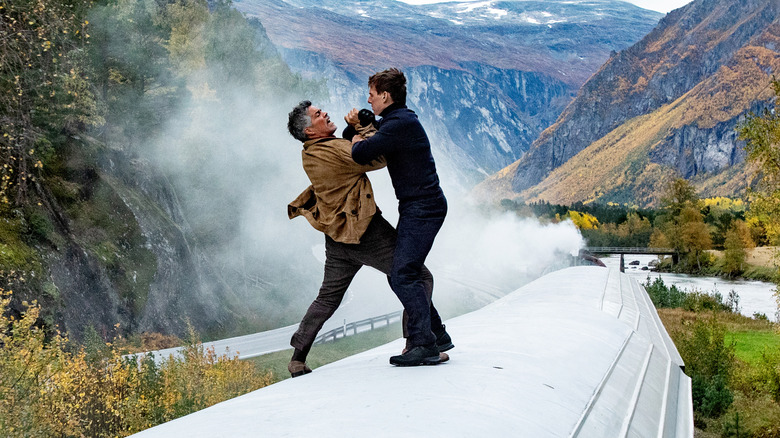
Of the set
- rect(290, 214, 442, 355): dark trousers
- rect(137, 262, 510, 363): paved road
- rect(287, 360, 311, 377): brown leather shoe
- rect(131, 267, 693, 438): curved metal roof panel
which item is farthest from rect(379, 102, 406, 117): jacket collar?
→ rect(137, 262, 510, 363): paved road

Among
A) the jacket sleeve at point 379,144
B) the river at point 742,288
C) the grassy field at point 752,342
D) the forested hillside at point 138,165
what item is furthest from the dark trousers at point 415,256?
the river at point 742,288

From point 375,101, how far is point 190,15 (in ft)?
146

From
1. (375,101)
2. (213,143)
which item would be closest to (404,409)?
(375,101)

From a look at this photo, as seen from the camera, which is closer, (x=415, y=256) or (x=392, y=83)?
(x=415, y=256)

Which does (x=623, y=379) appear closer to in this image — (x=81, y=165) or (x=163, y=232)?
(x=81, y=165)

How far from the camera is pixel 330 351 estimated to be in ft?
93.6

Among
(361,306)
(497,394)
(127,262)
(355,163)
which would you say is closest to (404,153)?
(355,163)

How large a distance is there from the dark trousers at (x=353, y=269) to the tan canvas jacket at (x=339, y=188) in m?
0.14

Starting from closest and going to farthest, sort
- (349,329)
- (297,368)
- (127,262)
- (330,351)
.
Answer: (297,368) < (127,262) < (330,351) < (349,329)

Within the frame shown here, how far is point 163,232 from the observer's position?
29500 millimetres

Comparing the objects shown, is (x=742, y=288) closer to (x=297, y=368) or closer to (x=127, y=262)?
(x=127, y=262)

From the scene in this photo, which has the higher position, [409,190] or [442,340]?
[409,190]

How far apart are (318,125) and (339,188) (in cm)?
48

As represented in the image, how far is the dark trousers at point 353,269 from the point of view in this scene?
4.66 m
